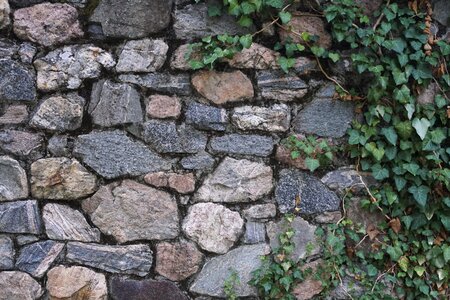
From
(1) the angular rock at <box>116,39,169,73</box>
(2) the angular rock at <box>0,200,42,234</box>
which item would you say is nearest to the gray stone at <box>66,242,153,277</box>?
(2) the angular rock at <box>0,200,42,234</box>

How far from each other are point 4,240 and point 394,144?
1.75m

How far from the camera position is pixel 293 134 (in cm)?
239

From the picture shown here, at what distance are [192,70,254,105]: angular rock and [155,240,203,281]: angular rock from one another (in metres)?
0.66

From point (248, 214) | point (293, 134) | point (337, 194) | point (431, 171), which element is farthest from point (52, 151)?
point (431, 171)

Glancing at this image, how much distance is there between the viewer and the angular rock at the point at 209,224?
2.35 m

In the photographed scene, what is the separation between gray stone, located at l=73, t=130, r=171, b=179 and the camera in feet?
7.65

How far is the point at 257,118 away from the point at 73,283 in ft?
3.57

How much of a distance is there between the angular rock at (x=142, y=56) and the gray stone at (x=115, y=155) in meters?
0.29

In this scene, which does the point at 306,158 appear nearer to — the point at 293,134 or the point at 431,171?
the point at 293,134

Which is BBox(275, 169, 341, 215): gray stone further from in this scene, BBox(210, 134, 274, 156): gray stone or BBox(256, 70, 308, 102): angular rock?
BBox(256, 70, 308, 102): angular rock

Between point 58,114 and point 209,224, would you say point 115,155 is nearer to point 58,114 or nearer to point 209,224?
point 58,114

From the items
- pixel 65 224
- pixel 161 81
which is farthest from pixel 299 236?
pixel 65 224

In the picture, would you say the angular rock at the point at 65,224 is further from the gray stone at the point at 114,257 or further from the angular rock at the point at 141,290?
the angular rock at the point at 141,290

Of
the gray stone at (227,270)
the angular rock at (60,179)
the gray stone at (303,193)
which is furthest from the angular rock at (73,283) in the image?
the gray stone at (303,193)
